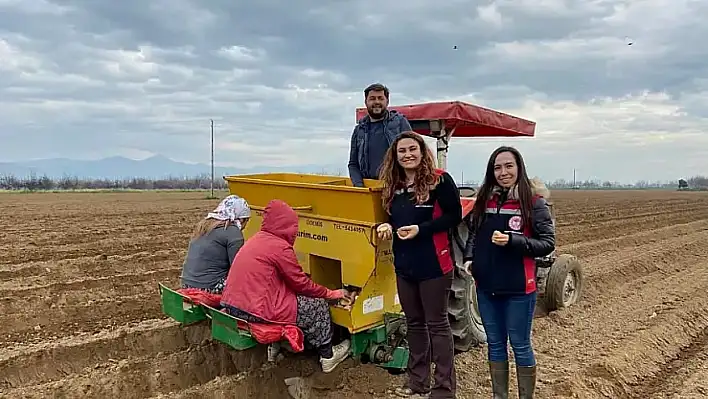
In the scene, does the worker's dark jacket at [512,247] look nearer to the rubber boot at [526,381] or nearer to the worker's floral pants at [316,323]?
the rubber boot at [526,381]

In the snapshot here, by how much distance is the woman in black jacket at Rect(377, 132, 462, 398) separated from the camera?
3.89 metres

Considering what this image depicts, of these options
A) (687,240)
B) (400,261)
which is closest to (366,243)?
(400,261)

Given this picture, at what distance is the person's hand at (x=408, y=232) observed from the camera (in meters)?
3.83

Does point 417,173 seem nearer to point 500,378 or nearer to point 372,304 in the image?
point 372,304

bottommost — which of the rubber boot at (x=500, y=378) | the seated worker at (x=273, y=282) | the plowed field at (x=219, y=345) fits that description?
the plowed field at (x=219, y=345)

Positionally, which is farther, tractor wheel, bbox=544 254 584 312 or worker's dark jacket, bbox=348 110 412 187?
tractor wheel, bbox=544 254 584 312

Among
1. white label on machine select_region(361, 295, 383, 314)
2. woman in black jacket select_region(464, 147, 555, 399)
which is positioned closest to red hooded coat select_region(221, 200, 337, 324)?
white label on machine select_region(361, 295, 383, 314)

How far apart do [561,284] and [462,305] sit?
7.29 ft

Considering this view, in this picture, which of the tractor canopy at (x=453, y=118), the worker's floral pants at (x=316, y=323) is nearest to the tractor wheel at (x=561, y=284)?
the tractor canopy at (x=453, y=118)

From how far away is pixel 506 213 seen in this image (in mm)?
3809

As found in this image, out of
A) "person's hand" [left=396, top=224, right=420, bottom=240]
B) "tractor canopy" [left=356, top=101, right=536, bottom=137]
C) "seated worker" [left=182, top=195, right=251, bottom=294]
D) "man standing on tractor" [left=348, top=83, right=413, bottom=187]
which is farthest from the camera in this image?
"tractor canopy" [left=356, top=101, right=536, bottom=137]

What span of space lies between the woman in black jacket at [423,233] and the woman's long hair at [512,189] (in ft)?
0.41

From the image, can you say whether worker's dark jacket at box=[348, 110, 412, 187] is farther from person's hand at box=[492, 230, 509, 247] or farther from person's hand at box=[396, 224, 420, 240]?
person's hand at box=[492, 230, 509, 247]

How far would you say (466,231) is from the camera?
209 inches
